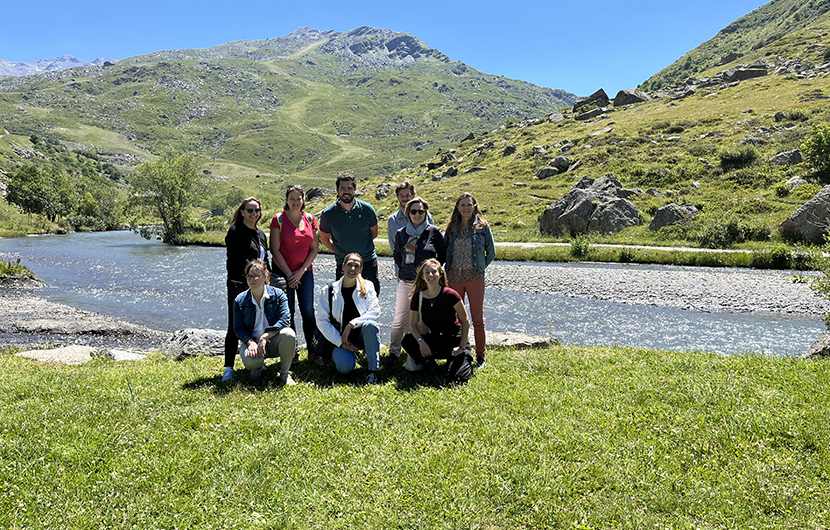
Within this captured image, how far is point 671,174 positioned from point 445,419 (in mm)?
56325

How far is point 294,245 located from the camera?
9.29m

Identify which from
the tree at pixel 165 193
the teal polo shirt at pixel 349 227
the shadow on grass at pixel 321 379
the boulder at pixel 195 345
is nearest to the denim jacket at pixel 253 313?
the shadow on grass at pixel 321 379

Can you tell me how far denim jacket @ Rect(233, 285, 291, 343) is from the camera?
8258 mm

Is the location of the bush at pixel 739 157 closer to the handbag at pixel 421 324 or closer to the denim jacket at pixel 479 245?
the denim jacket at pixel 479 245

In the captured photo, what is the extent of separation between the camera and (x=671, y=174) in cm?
5241

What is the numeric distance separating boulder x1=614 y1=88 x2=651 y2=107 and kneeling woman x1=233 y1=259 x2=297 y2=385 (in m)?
117

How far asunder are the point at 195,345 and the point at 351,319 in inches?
229

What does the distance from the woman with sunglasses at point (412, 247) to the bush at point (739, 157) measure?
54.4 m

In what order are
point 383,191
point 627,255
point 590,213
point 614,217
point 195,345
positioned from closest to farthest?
point 195,345 < point 627,255 < point 614,217 < point 590,213 < point 383,191

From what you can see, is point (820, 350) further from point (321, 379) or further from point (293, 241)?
point (293, 241)

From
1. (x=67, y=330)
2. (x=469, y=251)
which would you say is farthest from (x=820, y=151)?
(x=67, y=330)

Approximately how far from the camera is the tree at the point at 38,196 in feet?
278

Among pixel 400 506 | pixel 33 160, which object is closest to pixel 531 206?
pixel 400 506

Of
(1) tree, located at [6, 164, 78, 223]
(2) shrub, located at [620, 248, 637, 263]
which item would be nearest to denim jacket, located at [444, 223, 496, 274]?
(2) shrub, located at [620, 248, 637, 263]
